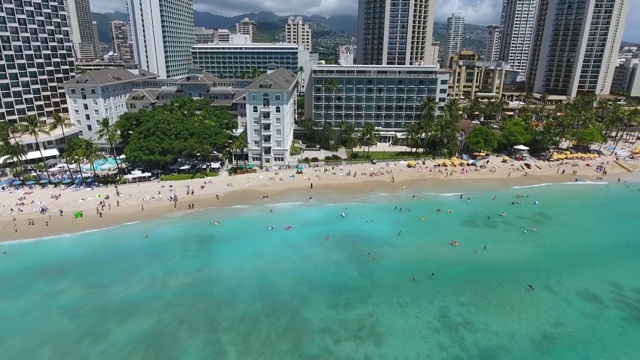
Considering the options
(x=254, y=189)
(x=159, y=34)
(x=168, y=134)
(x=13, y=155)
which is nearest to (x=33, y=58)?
(x=13, y=155)

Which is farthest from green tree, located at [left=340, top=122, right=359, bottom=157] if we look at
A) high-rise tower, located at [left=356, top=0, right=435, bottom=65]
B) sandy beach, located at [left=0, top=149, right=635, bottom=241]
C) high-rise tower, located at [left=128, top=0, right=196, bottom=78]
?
high-rise tower, located at [left=128, top=0, right=196, bottom=78]

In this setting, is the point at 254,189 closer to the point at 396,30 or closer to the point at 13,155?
the point at 13,155

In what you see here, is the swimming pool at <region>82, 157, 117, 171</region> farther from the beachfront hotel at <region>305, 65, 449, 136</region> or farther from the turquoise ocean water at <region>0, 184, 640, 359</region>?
the beachfront hotel at <region>305, 65, 449, 136</region>

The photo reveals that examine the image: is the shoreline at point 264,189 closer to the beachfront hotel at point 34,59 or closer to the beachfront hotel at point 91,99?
the beachfront hotel at point 91,99

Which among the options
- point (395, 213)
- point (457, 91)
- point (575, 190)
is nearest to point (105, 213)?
point (395, 213)

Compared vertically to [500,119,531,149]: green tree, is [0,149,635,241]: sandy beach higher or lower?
lower

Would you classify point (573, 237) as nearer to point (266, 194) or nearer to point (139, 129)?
point (266, 194)

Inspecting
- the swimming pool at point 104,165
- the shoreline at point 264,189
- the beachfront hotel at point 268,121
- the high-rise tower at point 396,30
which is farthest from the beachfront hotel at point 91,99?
the high-rise tower at point 396,30
